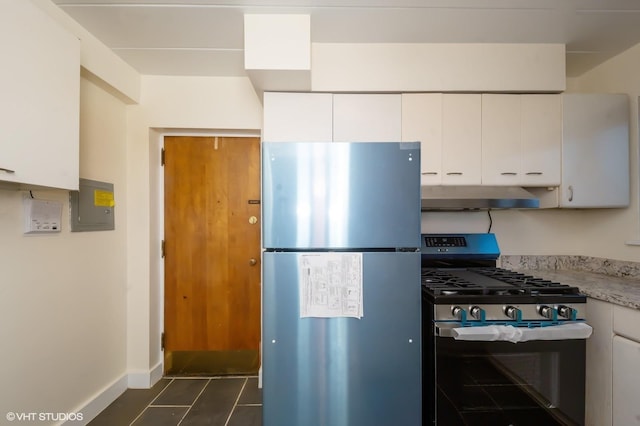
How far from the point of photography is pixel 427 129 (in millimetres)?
1838

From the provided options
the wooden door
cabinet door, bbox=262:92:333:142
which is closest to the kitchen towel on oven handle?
cabinet door, bbox=262:92:333:142

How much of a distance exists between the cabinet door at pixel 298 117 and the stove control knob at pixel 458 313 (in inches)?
47.2

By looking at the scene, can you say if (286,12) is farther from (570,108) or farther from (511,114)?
(570,108)

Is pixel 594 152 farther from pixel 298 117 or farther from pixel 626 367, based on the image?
pixel 298 117

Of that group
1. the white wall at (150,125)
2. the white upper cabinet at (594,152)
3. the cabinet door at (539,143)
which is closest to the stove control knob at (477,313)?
the cabinet door at (539,143)

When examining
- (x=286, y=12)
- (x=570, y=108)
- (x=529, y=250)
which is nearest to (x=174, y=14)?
(x=286, y=12)

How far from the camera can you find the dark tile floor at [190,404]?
5.78 ft

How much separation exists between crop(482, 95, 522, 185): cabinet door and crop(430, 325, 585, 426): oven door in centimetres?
99

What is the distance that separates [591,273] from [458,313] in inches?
57.8

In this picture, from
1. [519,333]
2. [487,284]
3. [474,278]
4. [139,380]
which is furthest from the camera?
[139,380]

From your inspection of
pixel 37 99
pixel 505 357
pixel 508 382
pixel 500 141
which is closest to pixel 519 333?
pixel 505 357

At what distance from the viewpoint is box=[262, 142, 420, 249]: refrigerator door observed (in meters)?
1.30

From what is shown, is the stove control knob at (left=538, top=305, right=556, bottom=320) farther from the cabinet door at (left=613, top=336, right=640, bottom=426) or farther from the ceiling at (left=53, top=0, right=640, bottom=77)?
the ceiling at (left=53, top=0, right=640, bottom=77)

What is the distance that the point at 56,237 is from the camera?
1.57m
